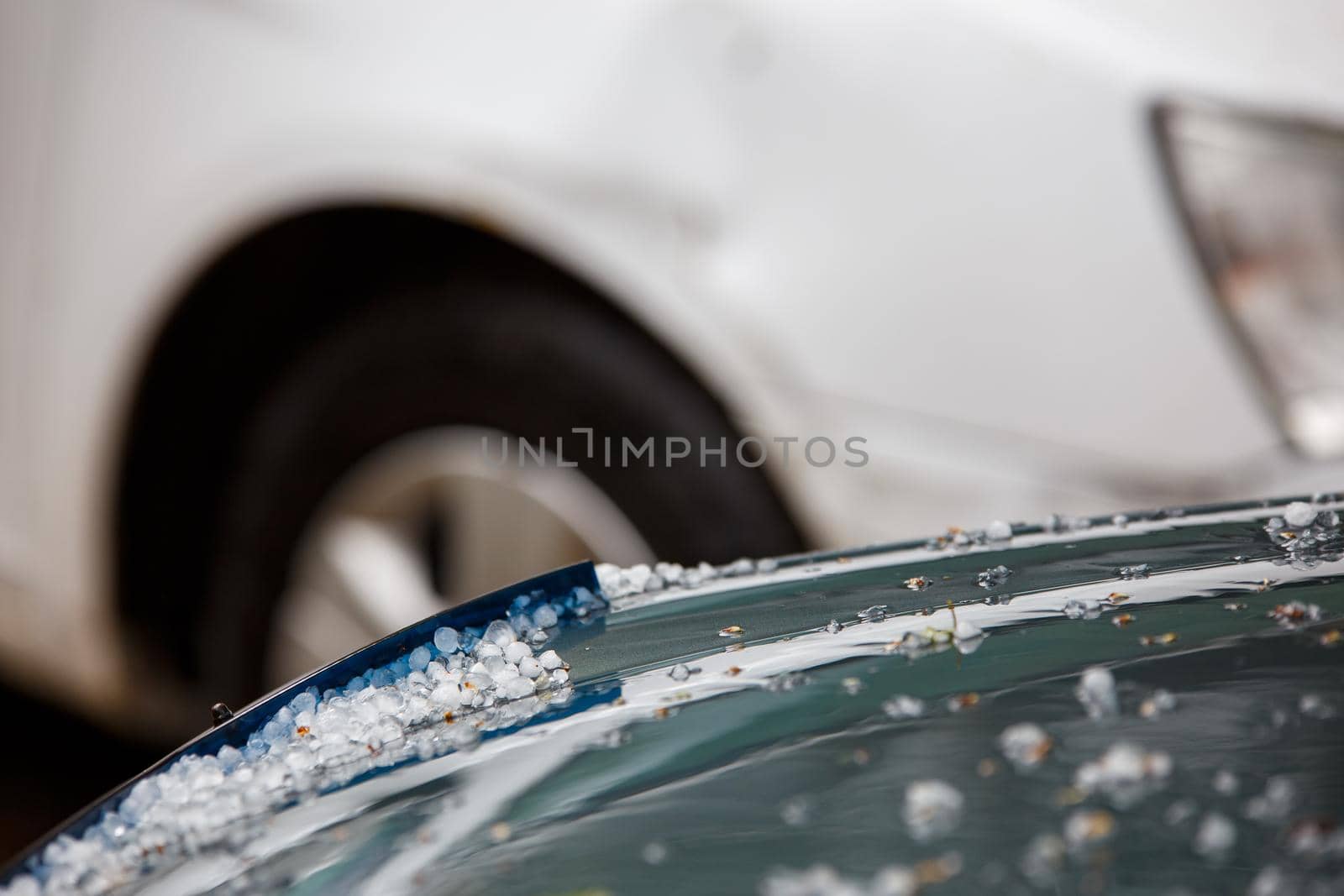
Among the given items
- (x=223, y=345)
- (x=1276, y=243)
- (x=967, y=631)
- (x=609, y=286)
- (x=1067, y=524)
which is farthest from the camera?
(x=223, y=345)

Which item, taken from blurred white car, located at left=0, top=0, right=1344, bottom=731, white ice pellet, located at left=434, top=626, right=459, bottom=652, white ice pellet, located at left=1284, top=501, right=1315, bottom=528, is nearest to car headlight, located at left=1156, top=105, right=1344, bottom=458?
blurred white car, located at left=0, top=0, right=1344, bottom=731

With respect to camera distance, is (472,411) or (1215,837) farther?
(472,411)

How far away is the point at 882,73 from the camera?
0.95 m

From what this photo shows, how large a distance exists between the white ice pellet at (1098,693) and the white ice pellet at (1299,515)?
16cm

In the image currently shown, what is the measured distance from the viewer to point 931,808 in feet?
0.86

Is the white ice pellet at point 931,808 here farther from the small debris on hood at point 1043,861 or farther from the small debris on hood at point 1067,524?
the small debris on hood at point 1067,524

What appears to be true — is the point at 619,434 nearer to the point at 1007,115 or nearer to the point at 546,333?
the point at 546,333

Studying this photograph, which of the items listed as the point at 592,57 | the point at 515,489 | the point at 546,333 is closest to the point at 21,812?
the point at 515,489

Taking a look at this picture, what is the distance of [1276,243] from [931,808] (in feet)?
2.72

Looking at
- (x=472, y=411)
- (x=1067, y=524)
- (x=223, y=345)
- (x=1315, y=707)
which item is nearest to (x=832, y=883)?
(x=1315, y=707)

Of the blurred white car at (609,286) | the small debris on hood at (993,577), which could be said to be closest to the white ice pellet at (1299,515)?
the small debris on hood at (993,577)

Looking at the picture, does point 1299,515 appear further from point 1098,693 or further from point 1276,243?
point 1276,243

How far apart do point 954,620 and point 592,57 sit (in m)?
0.80

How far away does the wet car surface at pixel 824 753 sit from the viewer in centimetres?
25
